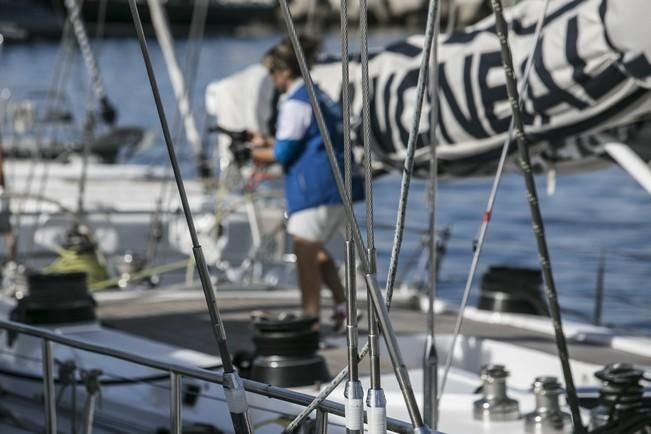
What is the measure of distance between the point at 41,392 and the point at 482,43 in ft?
8.30

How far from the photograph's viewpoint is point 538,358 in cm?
664

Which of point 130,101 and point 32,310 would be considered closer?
point 32,310

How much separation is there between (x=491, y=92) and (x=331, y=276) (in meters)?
1.47

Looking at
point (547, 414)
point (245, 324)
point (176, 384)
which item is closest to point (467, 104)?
point (547, 414)

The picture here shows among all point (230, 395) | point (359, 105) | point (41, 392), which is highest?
point (359, 105)

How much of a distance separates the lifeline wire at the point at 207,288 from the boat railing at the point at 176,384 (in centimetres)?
19

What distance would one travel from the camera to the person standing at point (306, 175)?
6.91 meters

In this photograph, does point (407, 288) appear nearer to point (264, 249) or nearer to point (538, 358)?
point (264, 249)

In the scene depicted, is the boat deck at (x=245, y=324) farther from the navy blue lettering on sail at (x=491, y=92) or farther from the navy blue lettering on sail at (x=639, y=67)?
the navy blue lettering on sail at (x=639, y=67)

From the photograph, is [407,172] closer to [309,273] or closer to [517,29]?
[517,29]

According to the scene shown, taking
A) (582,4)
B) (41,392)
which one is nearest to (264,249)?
(41,392)

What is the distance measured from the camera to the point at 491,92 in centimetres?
626

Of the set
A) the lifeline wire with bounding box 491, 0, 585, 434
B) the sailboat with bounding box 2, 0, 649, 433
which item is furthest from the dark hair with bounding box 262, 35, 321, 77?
the lifeline wire with bounding box 491, 0, 585, 434


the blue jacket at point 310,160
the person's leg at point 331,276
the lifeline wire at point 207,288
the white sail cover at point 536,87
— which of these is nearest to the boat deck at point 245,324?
the person's leg at point 331,276
